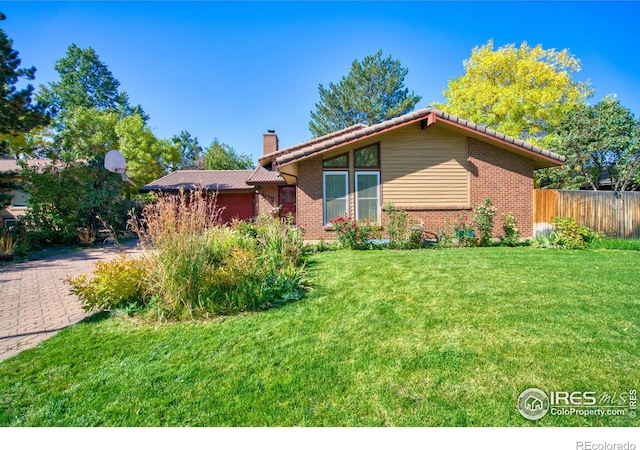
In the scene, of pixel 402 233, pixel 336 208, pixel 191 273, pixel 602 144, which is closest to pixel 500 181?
pixel 402 233

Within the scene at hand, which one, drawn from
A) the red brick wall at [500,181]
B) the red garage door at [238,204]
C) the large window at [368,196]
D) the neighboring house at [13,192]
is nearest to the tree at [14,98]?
the neighboring house at [13,192]

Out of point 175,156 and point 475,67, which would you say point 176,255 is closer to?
point 475,67

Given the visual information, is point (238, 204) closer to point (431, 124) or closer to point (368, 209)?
point (368, 209)

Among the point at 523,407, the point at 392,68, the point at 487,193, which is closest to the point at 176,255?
the point at 523,407

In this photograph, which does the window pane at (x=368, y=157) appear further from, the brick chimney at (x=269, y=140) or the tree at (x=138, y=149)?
the tree at (x=138, y=149)

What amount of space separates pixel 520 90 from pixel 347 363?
22873 millimetres

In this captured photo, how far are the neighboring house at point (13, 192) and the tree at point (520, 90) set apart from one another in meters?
24.7

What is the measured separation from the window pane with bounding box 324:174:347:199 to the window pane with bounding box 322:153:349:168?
352 millimetres

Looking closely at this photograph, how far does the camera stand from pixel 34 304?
4.79 metres

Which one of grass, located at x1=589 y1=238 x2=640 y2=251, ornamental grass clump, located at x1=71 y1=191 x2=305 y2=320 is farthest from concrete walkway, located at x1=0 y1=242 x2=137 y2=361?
grass, located at x1=589 y1=238 x2=640 y2=251

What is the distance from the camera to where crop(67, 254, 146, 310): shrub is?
4.15m

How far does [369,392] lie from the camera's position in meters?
2.31

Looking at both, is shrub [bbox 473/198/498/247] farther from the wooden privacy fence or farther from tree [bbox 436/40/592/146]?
tree [bbox 436/40/592/146]
